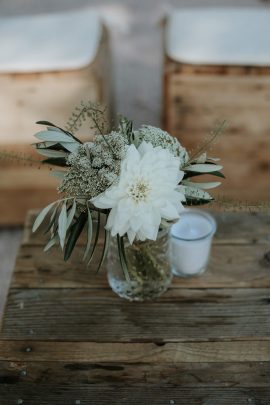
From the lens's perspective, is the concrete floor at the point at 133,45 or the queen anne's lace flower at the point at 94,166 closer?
the queen anne's lace flower at the point at 94,166

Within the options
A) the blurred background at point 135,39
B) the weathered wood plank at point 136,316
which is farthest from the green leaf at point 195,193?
the blurred background at point 135,39

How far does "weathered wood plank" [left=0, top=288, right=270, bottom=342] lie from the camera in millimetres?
957

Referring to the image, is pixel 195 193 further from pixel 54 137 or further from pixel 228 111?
pixel 228 111

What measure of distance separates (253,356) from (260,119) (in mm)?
893

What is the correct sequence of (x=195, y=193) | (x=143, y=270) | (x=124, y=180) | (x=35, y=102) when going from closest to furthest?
(x=124, y=180), (x=195, y=193), (x=143, y=270), (x=35, y=102)

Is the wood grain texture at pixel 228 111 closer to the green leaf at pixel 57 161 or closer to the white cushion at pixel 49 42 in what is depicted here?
the white cushion at pixel 49 42

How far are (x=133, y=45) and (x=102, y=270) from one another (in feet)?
5.89

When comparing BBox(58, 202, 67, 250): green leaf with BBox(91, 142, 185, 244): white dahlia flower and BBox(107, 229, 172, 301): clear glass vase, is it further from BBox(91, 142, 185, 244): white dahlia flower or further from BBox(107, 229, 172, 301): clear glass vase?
BBox(107, 229, 172, 301): clear glass vase

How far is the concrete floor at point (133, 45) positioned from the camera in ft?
Result: 7.23

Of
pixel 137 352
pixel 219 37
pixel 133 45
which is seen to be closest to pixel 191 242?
pixel 137 352

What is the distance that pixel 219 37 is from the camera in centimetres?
165

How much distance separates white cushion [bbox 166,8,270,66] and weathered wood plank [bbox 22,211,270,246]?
0.55m

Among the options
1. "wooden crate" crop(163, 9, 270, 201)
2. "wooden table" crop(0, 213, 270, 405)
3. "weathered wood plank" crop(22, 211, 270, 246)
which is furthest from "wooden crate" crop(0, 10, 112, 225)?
"wooden table" crop(0, 213, 270, 405)

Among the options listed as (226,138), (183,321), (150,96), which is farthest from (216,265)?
(150,96)
